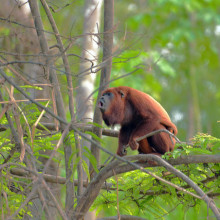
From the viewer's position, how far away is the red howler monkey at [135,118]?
466 centimetres

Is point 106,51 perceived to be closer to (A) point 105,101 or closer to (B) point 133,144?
(A) point 105,101

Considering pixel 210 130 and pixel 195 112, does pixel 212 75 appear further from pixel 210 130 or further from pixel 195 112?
pixel 210 130

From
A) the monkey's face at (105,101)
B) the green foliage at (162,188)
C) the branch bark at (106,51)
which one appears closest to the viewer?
the green foliage at (162,188)

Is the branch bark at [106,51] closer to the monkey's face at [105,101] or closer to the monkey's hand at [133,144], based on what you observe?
the monkey's face at [105,101]

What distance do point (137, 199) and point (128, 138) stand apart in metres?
1.06

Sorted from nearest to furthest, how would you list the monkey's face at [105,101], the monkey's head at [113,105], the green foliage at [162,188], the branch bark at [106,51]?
the green foliage at [162,188]
the branch bark at [106,51]
the monkey's face at [105,101]
the monkey's head at [113,105]

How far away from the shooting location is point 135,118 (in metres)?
4.96

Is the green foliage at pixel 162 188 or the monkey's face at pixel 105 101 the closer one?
the green foliage at pixel 162 188

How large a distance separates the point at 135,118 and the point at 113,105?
1.26 feet

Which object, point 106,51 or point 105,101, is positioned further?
point 105,101

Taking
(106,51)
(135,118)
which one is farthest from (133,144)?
(106,51)

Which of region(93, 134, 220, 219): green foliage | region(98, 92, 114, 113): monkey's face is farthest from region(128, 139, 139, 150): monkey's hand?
region(98, 92, 114, 113): monkey's face

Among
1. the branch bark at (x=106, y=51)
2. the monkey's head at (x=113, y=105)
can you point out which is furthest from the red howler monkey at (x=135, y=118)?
the branch bark at (x=106, y=51)

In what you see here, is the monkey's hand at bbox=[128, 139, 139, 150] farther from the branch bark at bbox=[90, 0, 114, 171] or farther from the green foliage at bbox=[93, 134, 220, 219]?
the branch bark at bbox=[90, 0, 114, 171]
